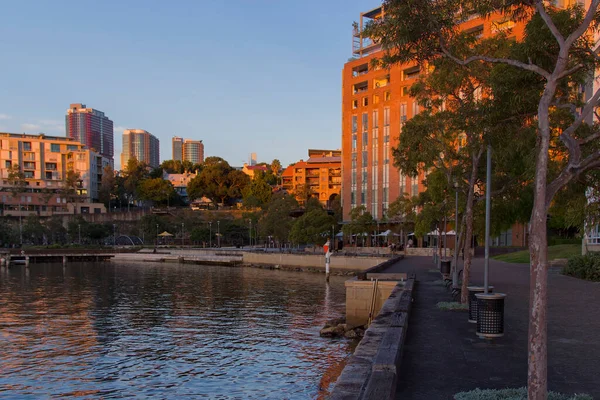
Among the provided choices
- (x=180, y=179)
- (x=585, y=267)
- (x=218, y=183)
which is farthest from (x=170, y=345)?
(x=180, y=179)

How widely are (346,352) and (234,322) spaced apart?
9378mm

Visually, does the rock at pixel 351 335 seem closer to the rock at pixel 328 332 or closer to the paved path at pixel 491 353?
the rock at pixel 328 332

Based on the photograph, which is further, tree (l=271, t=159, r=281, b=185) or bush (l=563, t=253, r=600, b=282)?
tree (l=271, t=159, r=281, b=185)

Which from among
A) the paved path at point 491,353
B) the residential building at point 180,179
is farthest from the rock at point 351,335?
the residential building at point 180,179

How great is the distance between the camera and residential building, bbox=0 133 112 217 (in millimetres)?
134625

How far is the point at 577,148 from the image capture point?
6.80 metres

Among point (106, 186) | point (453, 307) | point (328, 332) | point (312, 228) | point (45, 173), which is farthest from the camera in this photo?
point (106, 186)

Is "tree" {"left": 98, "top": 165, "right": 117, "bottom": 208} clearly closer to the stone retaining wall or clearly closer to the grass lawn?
the grass lawn

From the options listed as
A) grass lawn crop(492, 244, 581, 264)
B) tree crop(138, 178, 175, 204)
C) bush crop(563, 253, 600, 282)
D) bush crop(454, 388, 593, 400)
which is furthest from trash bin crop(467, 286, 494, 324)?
tree crop(138, 178, 175, 204)

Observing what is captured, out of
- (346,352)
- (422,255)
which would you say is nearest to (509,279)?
(346,352)

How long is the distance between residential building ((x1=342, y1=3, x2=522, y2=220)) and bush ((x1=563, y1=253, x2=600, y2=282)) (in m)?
50.6

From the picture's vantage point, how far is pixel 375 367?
862cm

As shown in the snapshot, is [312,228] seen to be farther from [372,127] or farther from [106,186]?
[106,186]

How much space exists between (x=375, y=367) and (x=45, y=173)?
5906 inches
